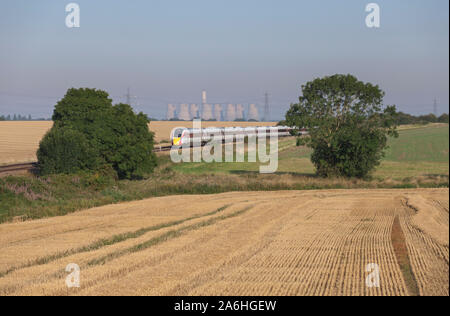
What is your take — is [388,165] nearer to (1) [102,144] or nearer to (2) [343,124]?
(2) [343,124]

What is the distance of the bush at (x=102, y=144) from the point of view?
41.4 metres

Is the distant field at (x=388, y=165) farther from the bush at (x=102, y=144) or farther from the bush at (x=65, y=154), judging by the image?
the bush at (x=65, y=154)

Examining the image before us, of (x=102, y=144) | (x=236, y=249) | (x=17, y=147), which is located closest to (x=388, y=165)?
(x=102, y=144)

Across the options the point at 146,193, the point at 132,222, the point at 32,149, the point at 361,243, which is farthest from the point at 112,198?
the point at 32,149

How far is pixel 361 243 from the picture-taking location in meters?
17.8

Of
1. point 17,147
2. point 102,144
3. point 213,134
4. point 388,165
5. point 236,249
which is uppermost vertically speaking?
point 213,134

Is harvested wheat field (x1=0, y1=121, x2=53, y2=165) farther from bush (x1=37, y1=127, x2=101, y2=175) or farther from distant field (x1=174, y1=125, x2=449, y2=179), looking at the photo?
distant field (x1=174, y1=125, x2=449, y2=179)

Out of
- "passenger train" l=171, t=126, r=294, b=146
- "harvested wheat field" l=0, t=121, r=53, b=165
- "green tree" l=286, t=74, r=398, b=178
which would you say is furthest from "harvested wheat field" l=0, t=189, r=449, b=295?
"passenger train" l=171, t=126, r=294, b=146

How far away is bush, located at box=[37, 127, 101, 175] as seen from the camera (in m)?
41.1

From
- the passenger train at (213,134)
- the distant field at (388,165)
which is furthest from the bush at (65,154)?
the passenger train at (213,134)

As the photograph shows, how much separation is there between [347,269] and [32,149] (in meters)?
63.8

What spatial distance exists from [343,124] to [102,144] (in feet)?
66.1

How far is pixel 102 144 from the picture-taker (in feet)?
149
